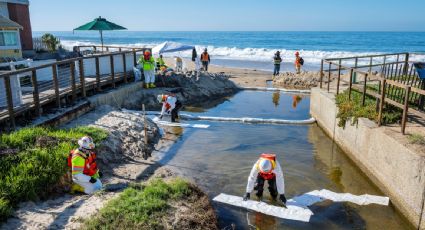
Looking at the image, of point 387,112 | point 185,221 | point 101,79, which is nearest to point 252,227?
point 185,221

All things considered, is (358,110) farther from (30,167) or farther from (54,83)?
(54,83)

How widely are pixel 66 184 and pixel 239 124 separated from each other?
23.5 feet

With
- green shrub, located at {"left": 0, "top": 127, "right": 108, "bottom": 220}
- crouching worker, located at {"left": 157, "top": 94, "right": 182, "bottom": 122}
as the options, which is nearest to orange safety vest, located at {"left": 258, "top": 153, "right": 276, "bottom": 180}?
green shrub, located at {"left": 0, "top": 127, "right": 108, "bottom": 220}

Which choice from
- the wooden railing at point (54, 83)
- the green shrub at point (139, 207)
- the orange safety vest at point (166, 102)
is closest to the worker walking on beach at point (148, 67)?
the wooden railing at point (54, 83)

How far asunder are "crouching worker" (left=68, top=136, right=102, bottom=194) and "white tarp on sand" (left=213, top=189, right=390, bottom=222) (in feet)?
7.79

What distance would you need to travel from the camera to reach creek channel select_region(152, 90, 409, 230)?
21.8 ft

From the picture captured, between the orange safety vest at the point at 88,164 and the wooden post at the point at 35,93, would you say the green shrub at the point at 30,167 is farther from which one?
the wooden post at the point at 35,93

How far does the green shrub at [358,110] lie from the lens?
8570 millimetres

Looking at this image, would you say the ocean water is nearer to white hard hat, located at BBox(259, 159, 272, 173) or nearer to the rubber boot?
white hard hat, located at BBox(259, 159, 272, 173)

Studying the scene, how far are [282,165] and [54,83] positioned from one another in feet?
22.1

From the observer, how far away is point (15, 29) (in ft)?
65.1

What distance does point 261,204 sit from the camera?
6.97 meters

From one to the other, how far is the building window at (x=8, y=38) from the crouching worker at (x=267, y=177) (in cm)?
1745

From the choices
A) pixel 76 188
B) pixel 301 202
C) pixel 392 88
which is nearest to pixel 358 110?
pixel 392 88
